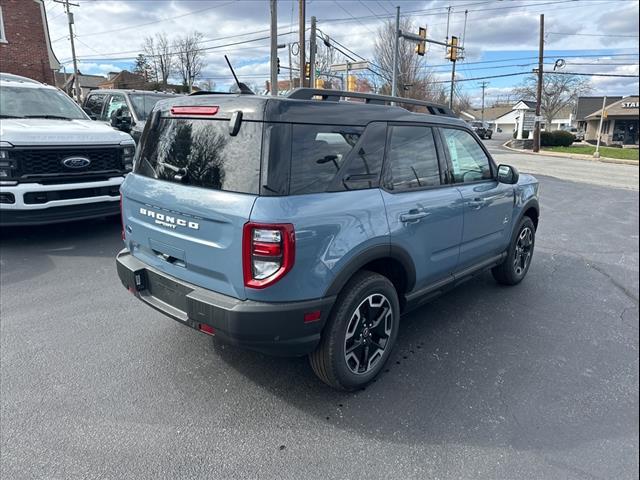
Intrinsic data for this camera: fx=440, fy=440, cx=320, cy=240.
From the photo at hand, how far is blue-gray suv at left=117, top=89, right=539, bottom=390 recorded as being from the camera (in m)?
2.48

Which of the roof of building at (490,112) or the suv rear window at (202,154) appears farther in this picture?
the roof of building at (490,112)

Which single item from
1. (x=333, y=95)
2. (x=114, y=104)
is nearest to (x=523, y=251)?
(x=333, y=95)

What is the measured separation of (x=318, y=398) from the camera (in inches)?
116

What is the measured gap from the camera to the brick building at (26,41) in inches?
678

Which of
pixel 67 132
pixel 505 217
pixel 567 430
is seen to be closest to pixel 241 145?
pixel 567 430

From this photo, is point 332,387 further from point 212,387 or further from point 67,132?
point 67,132

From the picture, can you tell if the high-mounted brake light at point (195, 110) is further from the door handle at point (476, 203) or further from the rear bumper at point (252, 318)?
the door handle at point (476, 203)

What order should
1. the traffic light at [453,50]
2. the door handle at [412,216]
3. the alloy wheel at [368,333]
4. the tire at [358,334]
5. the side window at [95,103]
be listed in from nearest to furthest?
the tire at [358,334], the alloy wheel at [368,333], the door handle at [412,216], the side window at [95,103], the traffic light at [453,50]

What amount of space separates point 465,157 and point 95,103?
32.4ft

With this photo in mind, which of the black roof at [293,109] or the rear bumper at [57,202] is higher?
the black roof at [293,109]

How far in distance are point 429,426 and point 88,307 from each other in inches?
130

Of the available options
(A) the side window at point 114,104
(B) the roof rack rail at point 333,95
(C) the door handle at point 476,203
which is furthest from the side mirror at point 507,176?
(A) the side window at point 114,104

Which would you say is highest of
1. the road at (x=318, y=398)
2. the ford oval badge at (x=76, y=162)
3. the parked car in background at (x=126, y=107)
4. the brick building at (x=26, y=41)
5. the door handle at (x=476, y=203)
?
the brick building at (x=26, y=41)

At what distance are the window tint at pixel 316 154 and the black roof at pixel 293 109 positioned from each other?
62 mm
